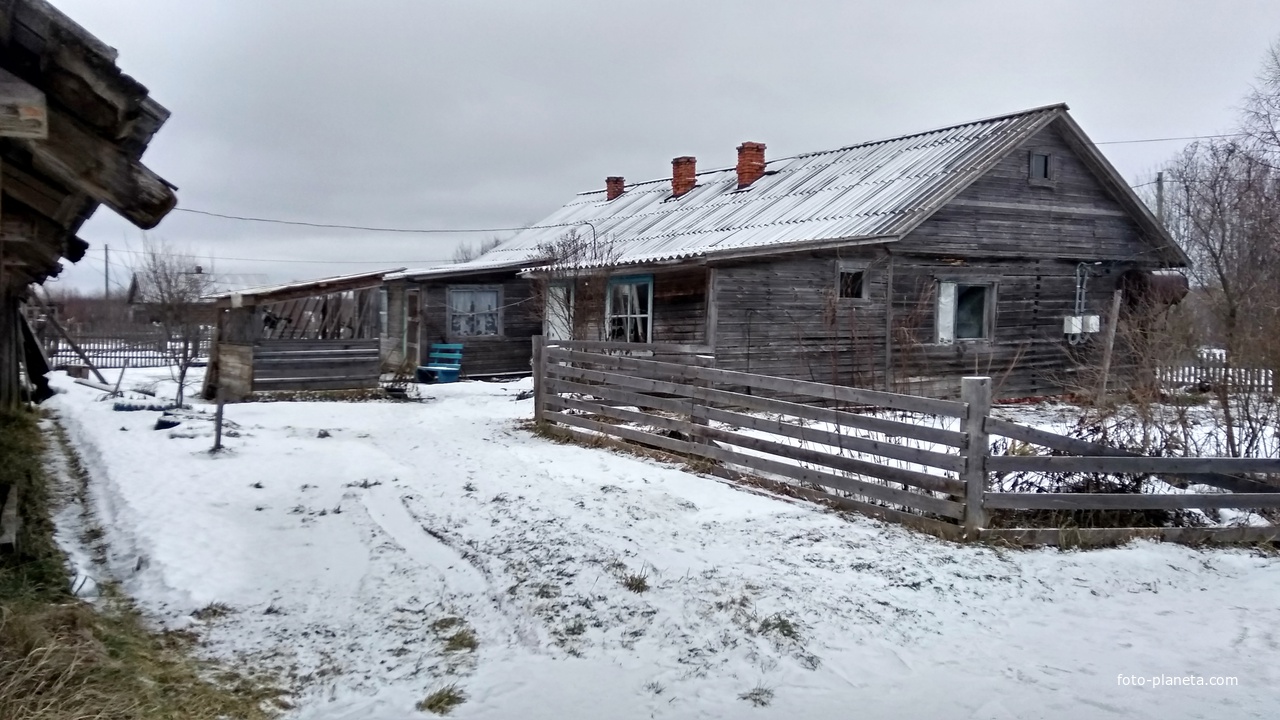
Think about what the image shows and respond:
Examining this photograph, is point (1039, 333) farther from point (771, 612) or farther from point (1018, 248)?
point (771, 612)

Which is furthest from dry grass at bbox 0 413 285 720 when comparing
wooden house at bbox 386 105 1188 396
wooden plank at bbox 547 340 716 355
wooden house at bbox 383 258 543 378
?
wooden house at bbox 383 258 543 378

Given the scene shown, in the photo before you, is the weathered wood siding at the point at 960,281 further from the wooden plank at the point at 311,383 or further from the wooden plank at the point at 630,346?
the wooden plank at the point at 311,383

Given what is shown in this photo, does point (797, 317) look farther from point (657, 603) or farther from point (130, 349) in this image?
point (130, 349)

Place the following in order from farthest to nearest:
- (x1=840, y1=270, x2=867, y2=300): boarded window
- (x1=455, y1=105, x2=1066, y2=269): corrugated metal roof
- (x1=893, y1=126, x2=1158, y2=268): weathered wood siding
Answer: (x1=893, y1=126, x2=1158, y2=268): weathered wood siding, (x1=840, y1=270, x2=867, y2=300): boarded window, (x1=455, y1=105, x2=1066, y2=269): corrugated metal roof

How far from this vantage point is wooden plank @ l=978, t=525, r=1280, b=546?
672 centimetres

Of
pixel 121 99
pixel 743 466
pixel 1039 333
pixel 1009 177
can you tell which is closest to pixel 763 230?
pixel 1009 177

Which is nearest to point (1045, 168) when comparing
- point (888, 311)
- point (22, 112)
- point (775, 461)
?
point (888, 311)

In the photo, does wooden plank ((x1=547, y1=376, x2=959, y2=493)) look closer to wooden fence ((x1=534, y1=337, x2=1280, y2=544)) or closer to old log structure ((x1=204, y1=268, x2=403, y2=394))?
wooden fence ((x1=534, y1=337, x2=1280, y2=544))

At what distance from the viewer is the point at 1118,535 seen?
679 centimetres

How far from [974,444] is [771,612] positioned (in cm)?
246

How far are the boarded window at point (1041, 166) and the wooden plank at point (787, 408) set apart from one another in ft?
36.5

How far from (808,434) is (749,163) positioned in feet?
46.9

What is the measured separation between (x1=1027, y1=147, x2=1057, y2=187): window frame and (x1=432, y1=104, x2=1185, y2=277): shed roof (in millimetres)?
509

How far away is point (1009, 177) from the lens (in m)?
17.4
